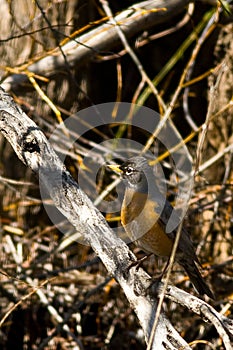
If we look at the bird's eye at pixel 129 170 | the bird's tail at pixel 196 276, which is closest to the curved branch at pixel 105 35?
the bird's eye at pixel 129 170

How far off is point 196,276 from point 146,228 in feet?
1.52

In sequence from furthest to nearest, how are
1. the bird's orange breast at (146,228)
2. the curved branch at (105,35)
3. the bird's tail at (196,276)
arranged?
the curved branch at (105,35) → the bird's tail at (196,276) → the bird's orange breast at (146,228)

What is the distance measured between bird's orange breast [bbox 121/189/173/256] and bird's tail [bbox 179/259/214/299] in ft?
0.48

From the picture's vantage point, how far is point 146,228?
336cm

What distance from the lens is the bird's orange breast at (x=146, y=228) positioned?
3.36 m

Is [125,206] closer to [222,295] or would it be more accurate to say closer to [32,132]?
[32,132]

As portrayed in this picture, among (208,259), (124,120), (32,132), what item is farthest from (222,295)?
(32,132)

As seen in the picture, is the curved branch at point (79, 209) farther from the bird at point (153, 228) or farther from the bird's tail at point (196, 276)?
the bird's tail at point (196, 276)

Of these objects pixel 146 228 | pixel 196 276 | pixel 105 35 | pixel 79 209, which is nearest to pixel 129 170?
pixel 146 228

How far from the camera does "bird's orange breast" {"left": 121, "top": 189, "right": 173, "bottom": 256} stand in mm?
3357

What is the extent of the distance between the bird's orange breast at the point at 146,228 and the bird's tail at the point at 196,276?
0.48 ft

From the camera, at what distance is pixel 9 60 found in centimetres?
489

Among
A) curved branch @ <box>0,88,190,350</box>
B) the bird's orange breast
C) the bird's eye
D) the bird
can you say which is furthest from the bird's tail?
curved branch @ <box>0,88,190,350</box>

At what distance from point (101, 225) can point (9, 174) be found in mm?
2574
